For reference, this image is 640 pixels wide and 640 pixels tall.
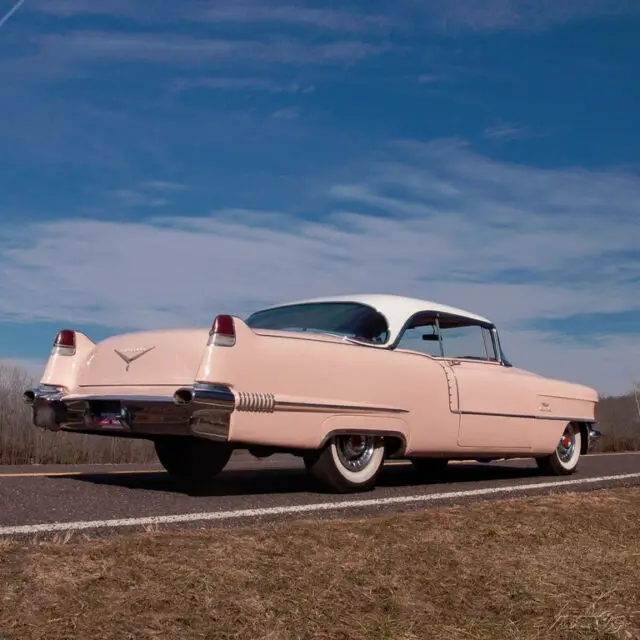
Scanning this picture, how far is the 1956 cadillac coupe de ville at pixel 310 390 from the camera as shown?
5605 millimetres

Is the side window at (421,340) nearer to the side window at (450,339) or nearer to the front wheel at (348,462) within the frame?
the side window at (450,339)

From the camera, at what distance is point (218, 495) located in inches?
240

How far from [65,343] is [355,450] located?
7.55 ft

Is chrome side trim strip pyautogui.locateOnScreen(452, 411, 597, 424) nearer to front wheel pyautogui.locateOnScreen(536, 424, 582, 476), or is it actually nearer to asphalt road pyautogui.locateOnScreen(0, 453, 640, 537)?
front wheel pyautogui.locateOnScreen(536, 424, 582, 476)

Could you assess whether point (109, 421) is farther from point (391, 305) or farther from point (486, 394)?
point (486, 394)

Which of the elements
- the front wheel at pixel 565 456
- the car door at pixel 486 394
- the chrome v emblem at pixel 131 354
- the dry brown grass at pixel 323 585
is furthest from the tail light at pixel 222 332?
the front wheel at pixel 565 456

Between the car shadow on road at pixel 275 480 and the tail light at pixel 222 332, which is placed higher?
the tail light at pixel 222 332

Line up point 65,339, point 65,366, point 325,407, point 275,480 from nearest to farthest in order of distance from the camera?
point 325,407, point 65,366, point 65,339, point 275,480

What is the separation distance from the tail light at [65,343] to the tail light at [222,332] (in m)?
1.51

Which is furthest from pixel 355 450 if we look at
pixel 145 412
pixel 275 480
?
pixel 145 412

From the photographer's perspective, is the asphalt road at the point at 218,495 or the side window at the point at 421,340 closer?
the asphalt road at the point at 218,495

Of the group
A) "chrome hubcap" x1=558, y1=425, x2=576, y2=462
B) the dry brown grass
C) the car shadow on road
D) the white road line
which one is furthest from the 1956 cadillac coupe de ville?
the dry brown grass

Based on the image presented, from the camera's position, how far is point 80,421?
611 cm

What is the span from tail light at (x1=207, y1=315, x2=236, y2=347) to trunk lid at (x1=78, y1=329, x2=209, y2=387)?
97 millimetres
